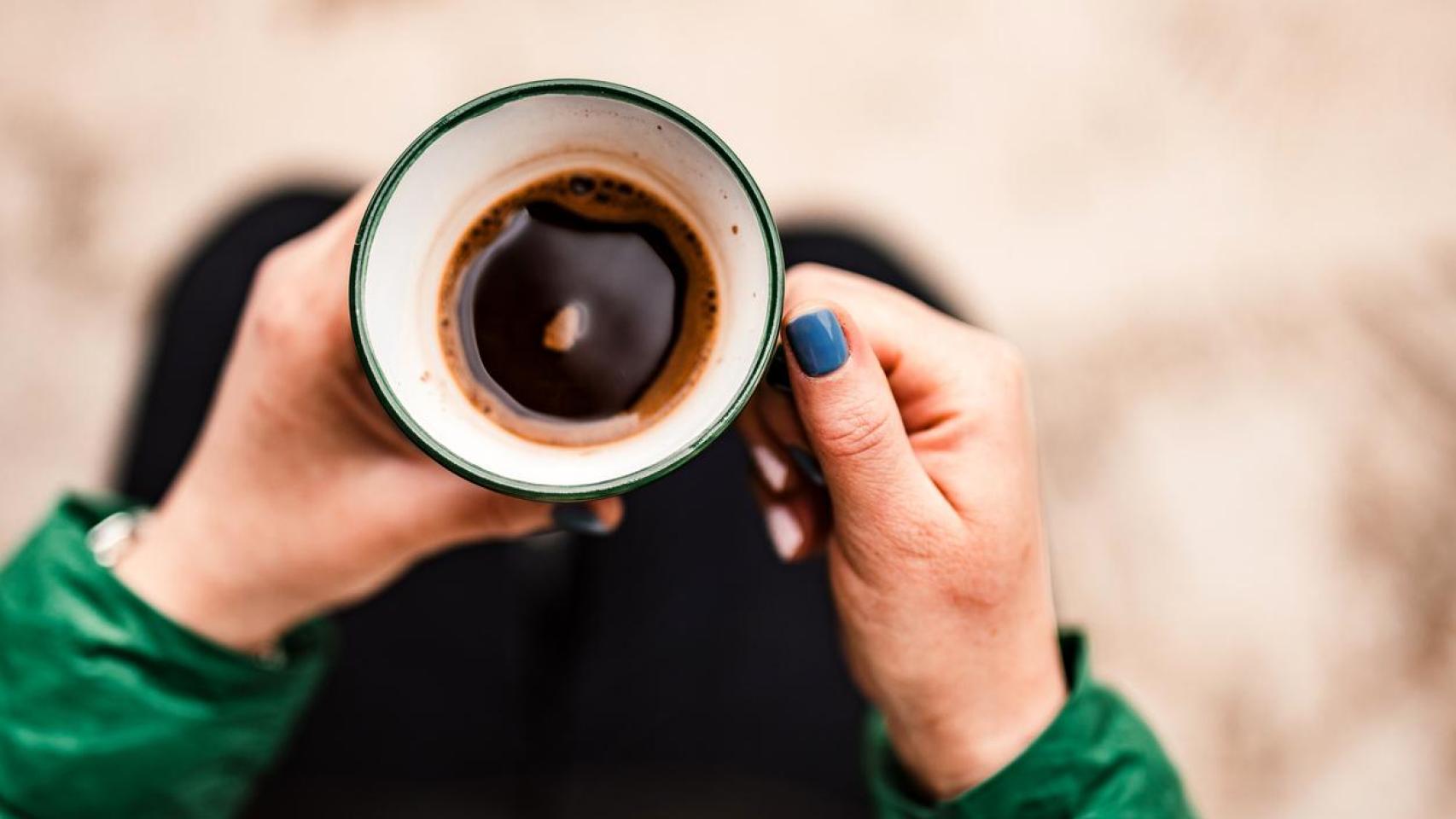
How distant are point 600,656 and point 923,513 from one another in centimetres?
83

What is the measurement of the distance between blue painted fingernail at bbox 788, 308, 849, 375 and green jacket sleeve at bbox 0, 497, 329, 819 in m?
0.78

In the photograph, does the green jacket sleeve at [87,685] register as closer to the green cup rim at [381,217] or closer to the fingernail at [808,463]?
the green cup rim at [381,217]

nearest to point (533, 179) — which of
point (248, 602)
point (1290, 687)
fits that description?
point (248, 602)

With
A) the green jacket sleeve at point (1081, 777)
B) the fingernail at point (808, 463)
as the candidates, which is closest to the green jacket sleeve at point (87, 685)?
the fingernail at point (808, 463)

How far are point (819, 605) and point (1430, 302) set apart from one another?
146cm

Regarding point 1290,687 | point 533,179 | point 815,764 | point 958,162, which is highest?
point 533,179

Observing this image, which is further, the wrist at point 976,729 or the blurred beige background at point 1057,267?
A: the blurred beige background at point 1057,267

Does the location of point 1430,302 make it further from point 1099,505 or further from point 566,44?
point 566,44

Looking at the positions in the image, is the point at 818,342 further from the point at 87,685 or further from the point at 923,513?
the point at 87,685

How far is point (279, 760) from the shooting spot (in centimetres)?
168

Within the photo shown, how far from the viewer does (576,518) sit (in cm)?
105

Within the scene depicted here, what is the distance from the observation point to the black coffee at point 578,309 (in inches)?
40.2

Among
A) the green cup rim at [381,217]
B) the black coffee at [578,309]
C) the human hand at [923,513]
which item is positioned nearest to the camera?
the green cup rim at [381,217]

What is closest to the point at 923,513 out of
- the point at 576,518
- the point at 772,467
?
the point at 772,467
